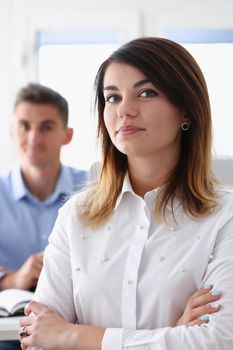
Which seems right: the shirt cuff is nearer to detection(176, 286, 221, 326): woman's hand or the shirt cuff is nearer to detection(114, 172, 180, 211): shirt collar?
detection(176, 286, 221, 326): woman's hand

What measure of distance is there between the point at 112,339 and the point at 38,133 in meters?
1.68

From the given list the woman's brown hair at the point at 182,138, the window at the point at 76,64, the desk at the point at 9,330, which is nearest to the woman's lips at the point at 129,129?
the woman's brown hair at the point at 182,138

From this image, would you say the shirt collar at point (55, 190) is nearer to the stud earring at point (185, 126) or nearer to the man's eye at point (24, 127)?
the man's eye at point (24, 127)

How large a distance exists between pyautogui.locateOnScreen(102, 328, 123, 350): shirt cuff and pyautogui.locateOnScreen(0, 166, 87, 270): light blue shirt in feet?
4.79

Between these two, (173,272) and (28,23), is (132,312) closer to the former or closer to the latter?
(173,272)

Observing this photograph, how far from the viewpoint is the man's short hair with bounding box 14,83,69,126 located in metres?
3.10

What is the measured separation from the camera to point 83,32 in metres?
3.92

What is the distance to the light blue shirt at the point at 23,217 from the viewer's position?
9.62 feet

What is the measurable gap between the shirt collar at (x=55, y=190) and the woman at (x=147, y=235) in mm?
1236

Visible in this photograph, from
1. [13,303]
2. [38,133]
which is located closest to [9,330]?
[13,303]

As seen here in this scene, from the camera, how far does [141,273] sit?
1602mm

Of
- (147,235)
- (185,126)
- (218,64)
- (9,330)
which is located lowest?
(9,330)

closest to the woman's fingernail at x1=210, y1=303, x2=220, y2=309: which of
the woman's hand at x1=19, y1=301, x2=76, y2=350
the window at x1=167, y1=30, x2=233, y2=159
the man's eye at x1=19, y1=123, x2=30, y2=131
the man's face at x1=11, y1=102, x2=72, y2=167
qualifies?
the woman's hand at x1=19, y1=301, x2=76, y2=350

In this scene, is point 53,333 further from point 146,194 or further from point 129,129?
point 129,129
